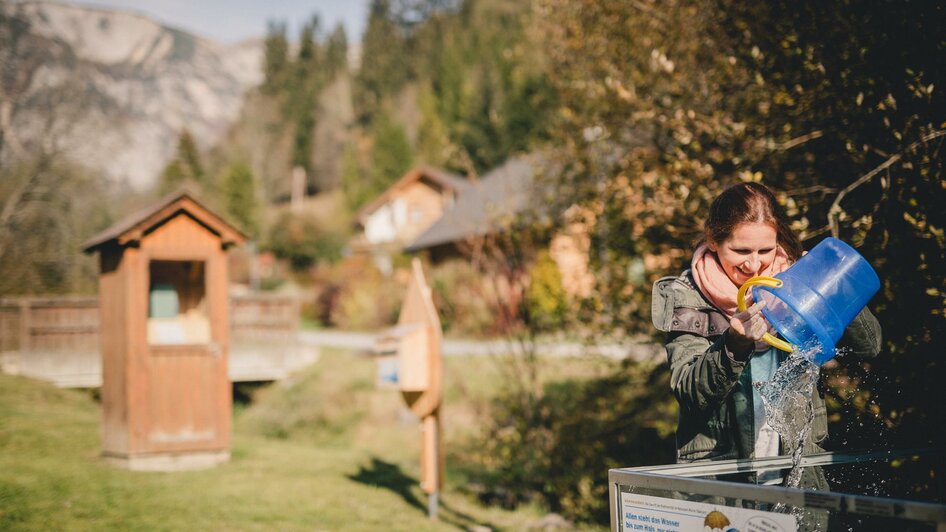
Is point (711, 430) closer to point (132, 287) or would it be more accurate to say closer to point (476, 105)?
point (132, 287)

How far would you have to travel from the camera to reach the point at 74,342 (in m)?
15.4

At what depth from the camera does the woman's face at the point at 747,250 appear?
2639 mm

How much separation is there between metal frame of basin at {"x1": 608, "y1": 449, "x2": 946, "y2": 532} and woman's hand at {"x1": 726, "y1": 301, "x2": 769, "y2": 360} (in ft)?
1.42

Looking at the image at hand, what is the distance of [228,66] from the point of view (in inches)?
4594

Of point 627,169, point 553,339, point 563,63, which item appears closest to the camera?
point 627,169

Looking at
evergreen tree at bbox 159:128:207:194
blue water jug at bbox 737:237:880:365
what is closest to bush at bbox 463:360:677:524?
blue water jug at bbox 737:237:880:365

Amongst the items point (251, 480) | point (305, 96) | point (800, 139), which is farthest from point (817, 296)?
point (305, 96)

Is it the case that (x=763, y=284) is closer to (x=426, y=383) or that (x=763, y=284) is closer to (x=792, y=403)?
(x=792, y=403)

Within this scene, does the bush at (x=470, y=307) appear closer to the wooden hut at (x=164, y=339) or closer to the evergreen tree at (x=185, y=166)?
the wooden hut at (x=164, y=339)

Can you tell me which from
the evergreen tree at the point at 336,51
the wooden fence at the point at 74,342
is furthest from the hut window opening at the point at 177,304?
the evergreen tree at the point at 336,51

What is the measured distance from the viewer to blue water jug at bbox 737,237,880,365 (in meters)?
2.35

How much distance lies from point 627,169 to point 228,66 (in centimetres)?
11962

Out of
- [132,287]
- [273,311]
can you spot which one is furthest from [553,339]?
[273,311]

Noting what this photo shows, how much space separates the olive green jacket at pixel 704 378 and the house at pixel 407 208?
4663 centimetres
